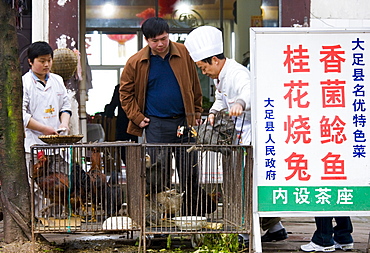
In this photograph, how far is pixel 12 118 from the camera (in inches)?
192

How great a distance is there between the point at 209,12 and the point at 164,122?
456 cm

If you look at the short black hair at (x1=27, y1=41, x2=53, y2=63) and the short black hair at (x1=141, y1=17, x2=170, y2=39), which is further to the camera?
the short black hair at (x1=27, y1=41, x2=53, y2=63)

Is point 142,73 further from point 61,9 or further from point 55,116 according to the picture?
point 61,9

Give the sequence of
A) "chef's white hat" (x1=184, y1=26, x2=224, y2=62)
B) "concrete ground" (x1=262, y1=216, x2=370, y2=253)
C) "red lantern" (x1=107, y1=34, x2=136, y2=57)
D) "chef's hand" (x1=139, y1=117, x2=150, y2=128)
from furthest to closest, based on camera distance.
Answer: "red lantern" (x1=107, y1=34, x2=136, y2=57) < "chef's hand" (x1=139, y1=117, x2=150, y2=128) < "concrete ground" (x1=262, y1=216, x2=370, y2=253) < "chef's white hat" (x1=184, y1=26, x2=224, y2=62)

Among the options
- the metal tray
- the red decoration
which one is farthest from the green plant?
the red decoration

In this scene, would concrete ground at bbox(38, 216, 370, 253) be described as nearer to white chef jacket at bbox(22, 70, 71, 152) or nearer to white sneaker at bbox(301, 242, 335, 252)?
white sneaker at bbox(301, 242, 335, 252)

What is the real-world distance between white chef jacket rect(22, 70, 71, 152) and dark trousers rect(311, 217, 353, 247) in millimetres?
2550

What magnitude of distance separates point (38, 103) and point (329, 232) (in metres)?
2.79

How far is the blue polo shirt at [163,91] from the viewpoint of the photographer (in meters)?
5.89

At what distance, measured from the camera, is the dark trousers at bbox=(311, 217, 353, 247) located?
4957mm

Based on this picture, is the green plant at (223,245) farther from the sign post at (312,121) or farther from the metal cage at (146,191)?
the sign post at (312,121)

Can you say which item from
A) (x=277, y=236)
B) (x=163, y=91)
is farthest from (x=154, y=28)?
(x=277, y=236)

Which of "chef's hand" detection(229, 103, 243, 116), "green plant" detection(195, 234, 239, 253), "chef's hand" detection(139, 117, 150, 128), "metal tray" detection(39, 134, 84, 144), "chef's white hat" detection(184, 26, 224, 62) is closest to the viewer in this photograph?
"chef's hand" detection(229, 103, 243, 116)

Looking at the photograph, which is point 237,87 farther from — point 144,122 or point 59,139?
point 59,139
